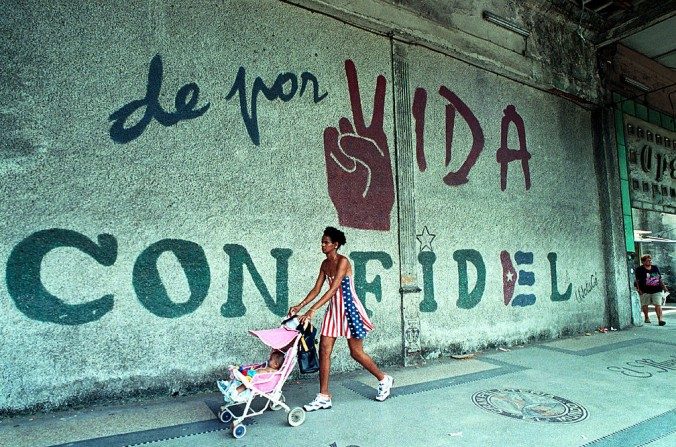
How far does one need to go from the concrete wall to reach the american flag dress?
3.84 ft

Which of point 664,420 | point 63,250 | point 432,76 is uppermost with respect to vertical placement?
point 432,76

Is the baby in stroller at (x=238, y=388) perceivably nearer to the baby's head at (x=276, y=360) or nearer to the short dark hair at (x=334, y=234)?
the baby's head at (x=276, y=360)

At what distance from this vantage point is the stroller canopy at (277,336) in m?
3.49

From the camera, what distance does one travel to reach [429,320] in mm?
5949

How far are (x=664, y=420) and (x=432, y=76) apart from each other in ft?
16.4

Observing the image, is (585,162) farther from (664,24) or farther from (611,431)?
(611,431)

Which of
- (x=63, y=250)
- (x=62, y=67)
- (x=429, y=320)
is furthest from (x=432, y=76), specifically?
(x=63, y=250)

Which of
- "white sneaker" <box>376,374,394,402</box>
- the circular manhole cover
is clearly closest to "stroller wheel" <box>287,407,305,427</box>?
Answer: "white sneaker" <box>376,374,394,402</box>

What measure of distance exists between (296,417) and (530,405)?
216 centimetres

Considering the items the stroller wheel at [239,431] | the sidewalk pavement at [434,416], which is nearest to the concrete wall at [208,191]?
Result: the sidewalk pavement at [434,416]

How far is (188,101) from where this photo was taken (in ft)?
15.1

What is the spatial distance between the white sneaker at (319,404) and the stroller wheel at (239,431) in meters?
0.67

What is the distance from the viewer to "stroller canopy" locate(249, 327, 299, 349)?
138 inches

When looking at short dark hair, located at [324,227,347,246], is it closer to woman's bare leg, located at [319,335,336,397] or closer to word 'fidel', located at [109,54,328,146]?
woman's bare leg, located at [319,335,336,397]
